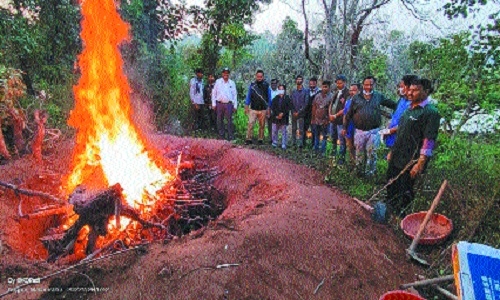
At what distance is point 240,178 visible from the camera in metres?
6.78

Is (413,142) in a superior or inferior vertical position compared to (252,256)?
superior

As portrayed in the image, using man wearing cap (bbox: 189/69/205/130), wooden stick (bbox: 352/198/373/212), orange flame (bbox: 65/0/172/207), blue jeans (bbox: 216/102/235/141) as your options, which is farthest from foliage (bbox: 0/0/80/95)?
wooden stick (bbox: 352/198/373/212)

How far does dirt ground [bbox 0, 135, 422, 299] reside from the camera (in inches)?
135

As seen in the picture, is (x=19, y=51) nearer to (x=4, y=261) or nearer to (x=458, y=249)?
(x=4, y=261)

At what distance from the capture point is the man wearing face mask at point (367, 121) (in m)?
6.94

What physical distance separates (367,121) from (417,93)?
1.86 meters

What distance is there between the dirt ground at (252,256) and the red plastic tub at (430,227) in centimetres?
24

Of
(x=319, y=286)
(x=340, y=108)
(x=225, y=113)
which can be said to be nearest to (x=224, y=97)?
(x=225, y=113)

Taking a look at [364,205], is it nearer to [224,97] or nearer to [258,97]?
[258,97]

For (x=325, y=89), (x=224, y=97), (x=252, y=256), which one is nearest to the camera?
(x=252, y=256)

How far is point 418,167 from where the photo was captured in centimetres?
503

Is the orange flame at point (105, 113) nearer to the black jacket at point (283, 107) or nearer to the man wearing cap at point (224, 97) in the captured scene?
the man wearing cap at point (224, 97)

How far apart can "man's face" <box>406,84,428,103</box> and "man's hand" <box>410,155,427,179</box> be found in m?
0.89

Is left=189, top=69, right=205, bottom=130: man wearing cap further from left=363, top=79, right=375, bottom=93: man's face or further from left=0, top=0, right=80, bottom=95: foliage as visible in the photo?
left=363, top=79, right=375, bottom=93: man's face
